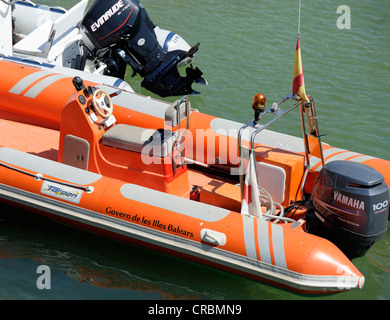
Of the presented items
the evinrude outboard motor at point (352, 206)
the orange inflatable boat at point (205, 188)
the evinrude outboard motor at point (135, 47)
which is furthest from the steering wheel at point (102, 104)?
the evinrude outboard motor at point (135, 47)

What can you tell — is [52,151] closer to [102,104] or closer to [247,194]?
[102,104]

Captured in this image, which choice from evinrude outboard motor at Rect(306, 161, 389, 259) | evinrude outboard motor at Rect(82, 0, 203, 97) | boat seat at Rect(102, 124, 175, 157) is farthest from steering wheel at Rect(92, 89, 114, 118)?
evinrude outboard motor at Rect(82, 0, 203, 97)

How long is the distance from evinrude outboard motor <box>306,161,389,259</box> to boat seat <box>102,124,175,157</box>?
112 centimetres

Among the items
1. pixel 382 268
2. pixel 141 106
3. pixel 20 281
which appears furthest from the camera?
pixel 141 106

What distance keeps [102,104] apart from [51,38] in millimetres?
1967

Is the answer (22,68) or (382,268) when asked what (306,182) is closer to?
(382,268)

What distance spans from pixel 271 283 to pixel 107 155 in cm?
157

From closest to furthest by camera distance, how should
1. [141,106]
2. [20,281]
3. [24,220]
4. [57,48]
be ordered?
[20,281]
[24,220]
[141,106]
[57,48]

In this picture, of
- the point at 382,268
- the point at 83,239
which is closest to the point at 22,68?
the point at 83,239

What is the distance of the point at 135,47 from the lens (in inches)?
257

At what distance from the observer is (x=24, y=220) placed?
186 inches

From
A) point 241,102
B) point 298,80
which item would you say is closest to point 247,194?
point 298,80

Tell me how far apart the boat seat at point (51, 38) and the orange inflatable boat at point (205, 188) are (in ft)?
3.61
